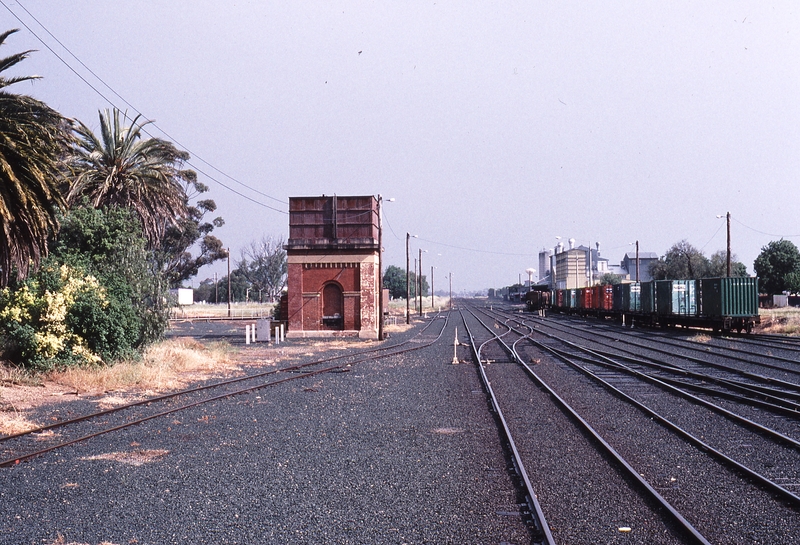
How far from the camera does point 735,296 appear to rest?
3256 cm

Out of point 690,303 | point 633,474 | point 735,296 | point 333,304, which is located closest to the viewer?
point 633,474

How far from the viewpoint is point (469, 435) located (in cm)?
1015

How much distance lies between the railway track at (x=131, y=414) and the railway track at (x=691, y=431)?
5.74 meters

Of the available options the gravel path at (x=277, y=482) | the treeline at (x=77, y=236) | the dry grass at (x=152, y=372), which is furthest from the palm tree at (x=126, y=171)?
the gravel path at (x=277, y=482)

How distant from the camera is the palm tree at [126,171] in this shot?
2130 cm

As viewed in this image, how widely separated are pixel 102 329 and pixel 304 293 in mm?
20208

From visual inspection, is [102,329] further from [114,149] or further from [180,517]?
[180,517]

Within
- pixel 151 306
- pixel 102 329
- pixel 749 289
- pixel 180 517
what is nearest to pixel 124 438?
pixel 180 517

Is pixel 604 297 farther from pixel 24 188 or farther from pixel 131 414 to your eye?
pixel 24 188

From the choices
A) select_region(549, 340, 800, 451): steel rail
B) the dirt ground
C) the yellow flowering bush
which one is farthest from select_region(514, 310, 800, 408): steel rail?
the yellow flowering bush

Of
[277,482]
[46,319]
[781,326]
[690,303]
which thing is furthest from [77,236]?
[781,326]

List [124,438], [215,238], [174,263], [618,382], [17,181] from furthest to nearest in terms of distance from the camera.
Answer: [215,238], [174,263], [618,382], [17,181], [124,438]

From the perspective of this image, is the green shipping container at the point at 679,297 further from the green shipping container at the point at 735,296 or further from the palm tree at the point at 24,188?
the palm tree at the point at 24,188

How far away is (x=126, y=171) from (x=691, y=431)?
1863cm
